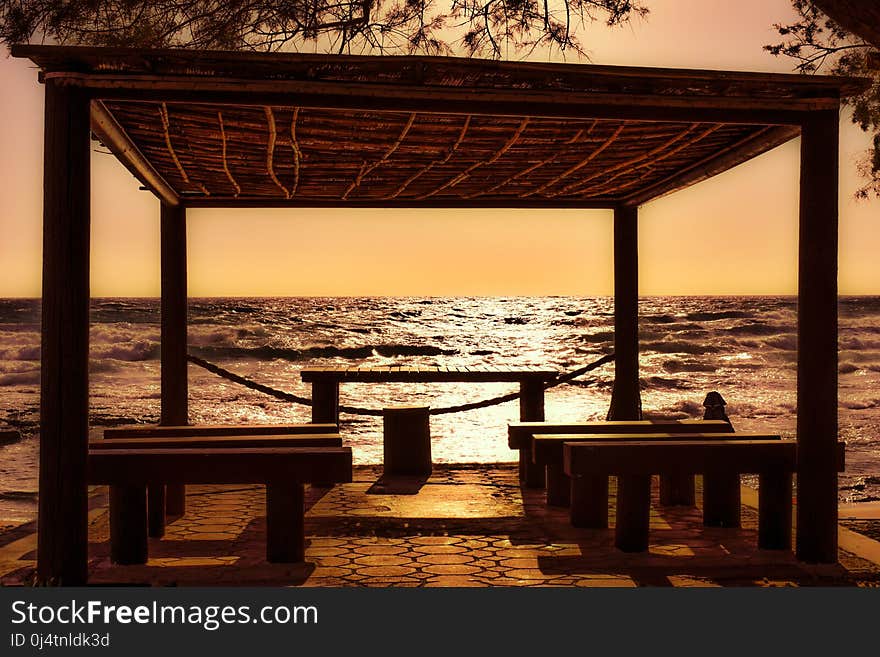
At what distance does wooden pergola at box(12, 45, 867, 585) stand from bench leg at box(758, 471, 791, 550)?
23 cm

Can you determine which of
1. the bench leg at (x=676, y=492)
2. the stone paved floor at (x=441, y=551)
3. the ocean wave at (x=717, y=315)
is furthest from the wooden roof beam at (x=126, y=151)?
the ocean wave at (x=717, y=315)

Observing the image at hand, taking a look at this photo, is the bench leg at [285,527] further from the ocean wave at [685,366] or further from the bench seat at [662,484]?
the ocean wave at [685,366]

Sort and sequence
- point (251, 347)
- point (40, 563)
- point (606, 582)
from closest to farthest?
point (40, 563)
point (606, 582)
point (251, 347)

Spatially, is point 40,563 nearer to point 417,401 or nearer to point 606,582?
point 606,582

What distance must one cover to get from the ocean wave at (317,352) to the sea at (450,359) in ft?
0.40

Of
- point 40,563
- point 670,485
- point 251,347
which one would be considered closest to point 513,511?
point 670,485

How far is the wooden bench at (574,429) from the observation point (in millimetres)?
5809

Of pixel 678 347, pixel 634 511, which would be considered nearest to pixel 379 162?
pixel 634 511

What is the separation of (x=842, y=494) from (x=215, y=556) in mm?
8126

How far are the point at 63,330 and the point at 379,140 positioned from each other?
6.68ft

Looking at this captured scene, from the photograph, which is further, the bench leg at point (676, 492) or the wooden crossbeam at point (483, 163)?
the bench leg at point (676, 492)

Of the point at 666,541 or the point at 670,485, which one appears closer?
the point at 666,541

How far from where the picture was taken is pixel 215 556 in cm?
495

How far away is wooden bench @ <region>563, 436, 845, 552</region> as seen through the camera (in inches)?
186
